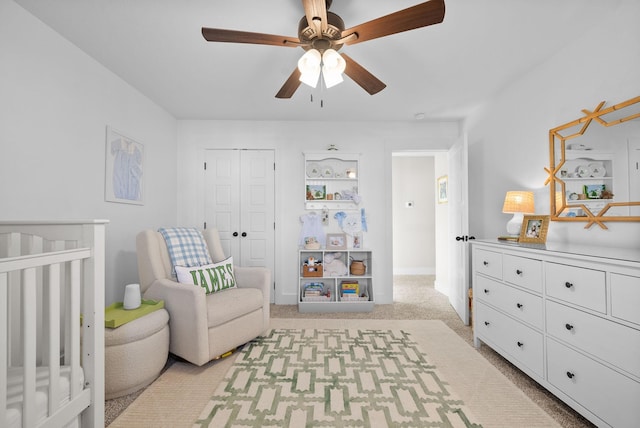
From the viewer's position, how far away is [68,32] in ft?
6.47

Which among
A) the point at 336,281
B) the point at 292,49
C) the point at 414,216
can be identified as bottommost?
the point at 336,281

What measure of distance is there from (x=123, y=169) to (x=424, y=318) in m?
3.39

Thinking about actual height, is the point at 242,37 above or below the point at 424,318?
above

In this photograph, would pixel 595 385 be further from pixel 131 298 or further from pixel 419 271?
pixel 419 271

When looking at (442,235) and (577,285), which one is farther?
(442,235)

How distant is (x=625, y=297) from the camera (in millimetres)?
1296

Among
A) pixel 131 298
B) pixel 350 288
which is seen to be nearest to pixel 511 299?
pixel 350 288

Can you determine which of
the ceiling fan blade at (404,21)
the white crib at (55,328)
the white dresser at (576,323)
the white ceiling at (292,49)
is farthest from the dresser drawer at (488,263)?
the white crib at (55,328)

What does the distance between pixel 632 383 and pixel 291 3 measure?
2.51 metres

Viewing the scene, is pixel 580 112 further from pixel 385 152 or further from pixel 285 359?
pixel 285 359

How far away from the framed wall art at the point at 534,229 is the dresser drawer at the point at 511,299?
1.38 feet

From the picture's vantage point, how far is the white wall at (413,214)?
5.54 m

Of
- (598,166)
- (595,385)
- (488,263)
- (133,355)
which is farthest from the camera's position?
(488,263)

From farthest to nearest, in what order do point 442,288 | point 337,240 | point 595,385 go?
point 442,288 → point 337,240 → point 595,385
